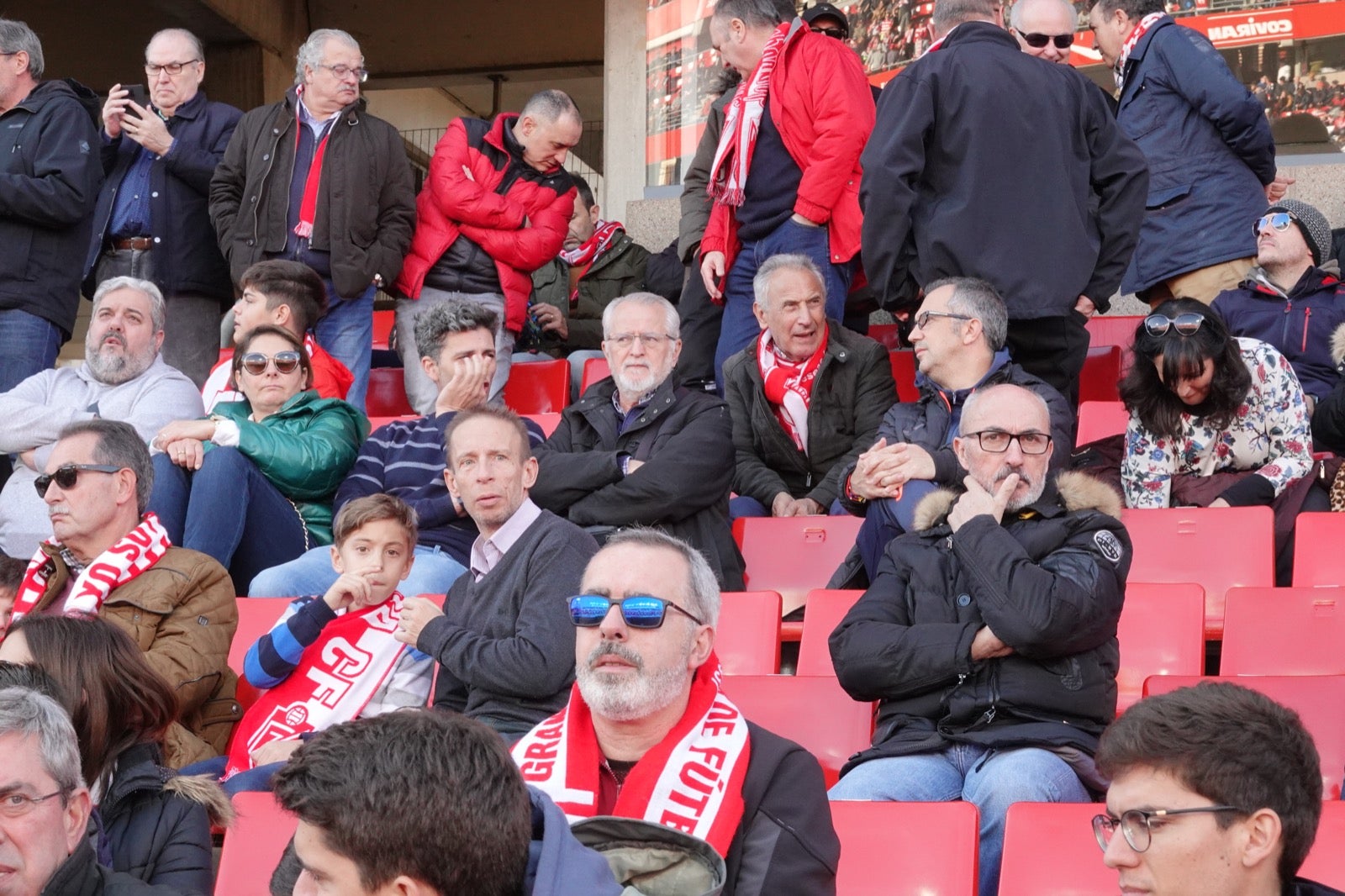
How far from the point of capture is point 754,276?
19.1ft

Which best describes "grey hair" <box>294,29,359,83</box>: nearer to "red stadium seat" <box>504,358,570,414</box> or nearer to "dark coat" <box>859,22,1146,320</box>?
"red stadium seat" <box>504,358,570,414</box>

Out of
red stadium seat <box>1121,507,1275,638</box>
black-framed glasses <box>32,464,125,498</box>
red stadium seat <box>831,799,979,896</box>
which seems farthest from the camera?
red stadium seat <box>1121,507,1275,638</box>

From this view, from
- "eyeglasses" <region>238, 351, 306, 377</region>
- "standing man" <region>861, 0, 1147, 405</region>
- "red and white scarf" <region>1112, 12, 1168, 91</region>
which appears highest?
"red and white scarf" <region>1112, 12, 1168, 91</region>

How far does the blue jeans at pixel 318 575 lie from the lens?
14.6ft

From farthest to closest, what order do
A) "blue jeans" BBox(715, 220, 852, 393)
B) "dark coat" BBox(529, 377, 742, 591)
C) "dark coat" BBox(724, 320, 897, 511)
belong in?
"blue jeans" BBox(715, 220, 852, 393)
"dark coat" BBox(724, 320, 897, 511)
"dark coat" BBox(529, 377, 742, 591)

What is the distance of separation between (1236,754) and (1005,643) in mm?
1042

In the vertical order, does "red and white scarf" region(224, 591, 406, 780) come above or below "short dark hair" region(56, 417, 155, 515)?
below

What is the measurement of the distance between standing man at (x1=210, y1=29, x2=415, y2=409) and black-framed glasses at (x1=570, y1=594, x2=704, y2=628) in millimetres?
3412

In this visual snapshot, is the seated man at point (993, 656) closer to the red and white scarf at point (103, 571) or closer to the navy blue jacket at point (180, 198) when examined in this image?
the red and white scarf at point (103, 571)

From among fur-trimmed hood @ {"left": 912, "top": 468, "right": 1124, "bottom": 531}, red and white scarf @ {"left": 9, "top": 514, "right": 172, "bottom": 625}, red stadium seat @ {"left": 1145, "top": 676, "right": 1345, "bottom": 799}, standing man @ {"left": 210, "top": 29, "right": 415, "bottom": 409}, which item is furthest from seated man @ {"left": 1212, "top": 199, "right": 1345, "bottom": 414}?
red and white scarf @ {"left": 9, "top": 514, "right": 172, "bottom": 625}

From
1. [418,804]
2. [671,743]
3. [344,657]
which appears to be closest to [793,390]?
[344,657]

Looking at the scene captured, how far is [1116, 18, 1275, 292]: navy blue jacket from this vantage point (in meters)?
5.86

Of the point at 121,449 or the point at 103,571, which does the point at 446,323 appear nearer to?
the point at 121,449

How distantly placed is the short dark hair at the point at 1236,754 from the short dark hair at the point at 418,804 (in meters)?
0.88
